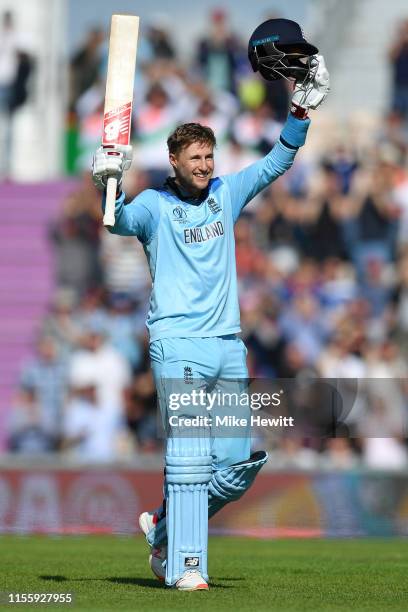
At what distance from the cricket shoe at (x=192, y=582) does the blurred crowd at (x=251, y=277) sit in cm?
622

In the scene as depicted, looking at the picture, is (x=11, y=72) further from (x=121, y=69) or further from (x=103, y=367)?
(x=121, y=69)

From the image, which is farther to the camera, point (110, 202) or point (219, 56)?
point (219, 56)

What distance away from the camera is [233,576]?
26.1 ft

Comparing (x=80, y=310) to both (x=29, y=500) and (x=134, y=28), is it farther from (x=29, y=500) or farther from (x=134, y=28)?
(x=134, y=28)

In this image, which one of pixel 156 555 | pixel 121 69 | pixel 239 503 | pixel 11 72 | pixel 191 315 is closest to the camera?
pixel 191 315

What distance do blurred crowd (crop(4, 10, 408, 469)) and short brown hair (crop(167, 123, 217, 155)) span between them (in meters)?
6.19

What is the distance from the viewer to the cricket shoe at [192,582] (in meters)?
7.07

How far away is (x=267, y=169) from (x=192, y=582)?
2018 mm

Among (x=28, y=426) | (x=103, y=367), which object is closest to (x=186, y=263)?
(x=103, y=367)

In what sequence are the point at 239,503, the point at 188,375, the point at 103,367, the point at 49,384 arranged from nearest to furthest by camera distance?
the point at 188,375, the point at 239,503, the point at 103,367, the point at 49,384

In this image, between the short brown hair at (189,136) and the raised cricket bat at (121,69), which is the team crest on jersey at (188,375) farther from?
the raised cricket bat at (121,69)

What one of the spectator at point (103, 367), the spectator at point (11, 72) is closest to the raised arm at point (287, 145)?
the spectator at point (103, 367)

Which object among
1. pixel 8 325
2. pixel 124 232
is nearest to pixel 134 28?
pixel 124 232

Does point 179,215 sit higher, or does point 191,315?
point 179,215
